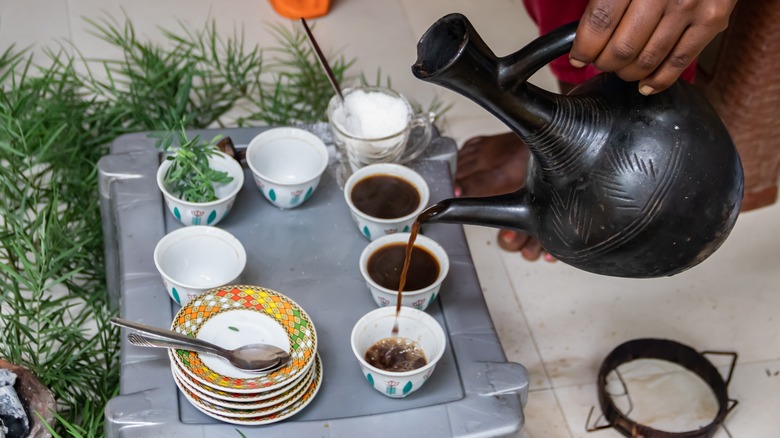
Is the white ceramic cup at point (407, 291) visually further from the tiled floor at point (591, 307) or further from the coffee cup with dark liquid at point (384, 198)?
the tiled floor at point (591, 307)

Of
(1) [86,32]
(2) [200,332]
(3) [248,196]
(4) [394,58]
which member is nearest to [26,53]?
(1) [86,32]

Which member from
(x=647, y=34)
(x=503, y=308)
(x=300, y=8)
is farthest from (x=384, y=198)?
(x=300, y=8)

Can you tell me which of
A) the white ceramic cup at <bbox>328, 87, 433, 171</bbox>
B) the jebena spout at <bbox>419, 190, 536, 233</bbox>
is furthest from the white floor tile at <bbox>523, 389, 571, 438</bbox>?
the jebena spout at <bbox>419, 190, 536, 233</bbox>

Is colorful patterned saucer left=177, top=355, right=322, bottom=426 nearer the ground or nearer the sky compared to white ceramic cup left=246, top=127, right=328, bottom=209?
nearer the ground

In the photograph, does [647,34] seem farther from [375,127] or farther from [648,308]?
[648,308]

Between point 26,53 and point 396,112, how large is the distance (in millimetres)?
1238

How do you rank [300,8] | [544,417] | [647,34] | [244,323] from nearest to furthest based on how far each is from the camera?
[647,34], [244,323], [544,417], [300,8]

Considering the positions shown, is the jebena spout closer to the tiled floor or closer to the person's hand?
the person's hand

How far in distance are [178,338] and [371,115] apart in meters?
0.58

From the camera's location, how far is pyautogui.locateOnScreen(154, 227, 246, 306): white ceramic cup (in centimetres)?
145

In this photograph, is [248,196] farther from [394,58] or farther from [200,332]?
[394,58]

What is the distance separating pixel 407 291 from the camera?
141cm

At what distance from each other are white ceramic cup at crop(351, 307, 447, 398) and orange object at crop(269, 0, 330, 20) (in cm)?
147

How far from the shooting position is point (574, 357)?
1.89m
